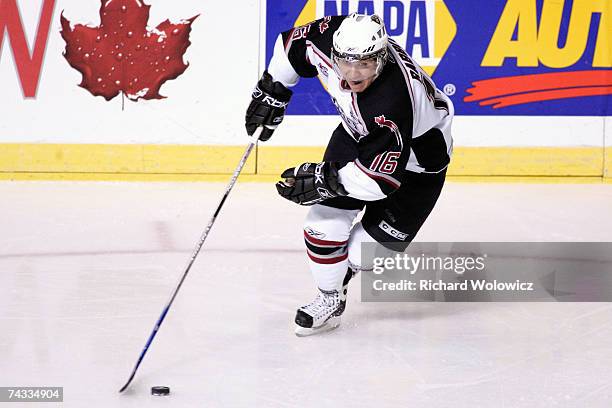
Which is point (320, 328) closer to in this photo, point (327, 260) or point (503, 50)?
point (327, 260)

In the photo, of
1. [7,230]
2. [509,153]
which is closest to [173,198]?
[7,230]

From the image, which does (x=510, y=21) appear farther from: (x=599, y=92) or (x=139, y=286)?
(x=139, y=286)

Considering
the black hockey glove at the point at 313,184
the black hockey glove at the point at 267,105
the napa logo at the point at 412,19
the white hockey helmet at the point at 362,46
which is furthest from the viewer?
the napa logo at the point at 412,19

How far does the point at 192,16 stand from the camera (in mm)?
5746

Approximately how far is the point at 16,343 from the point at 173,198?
2399mm

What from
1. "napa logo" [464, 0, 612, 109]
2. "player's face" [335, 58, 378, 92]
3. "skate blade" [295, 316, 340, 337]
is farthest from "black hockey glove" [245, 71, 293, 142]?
"napa logo" [464, 0, 612, 109]

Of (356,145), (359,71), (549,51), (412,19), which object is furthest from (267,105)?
(549,51)

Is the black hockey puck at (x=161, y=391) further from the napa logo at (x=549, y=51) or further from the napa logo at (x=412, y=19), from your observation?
the napa logo at (x=549, y=51)

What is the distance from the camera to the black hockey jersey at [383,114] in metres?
2.84

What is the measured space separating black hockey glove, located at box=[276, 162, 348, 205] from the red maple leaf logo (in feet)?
9.73

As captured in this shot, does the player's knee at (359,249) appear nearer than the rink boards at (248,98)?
Yes

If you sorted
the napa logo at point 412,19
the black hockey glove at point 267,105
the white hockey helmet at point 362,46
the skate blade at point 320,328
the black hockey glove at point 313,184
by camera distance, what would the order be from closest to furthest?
the white hockey helmet at point 362,46
the black hockey glove at point 313,184
the skate blade at point 320,328
the black hockey glove at point 267,105
the napa logo at point 412,19

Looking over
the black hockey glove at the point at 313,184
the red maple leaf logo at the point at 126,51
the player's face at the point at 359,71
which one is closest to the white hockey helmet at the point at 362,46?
the player's face at the point at 359,71

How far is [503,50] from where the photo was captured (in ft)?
19.0
